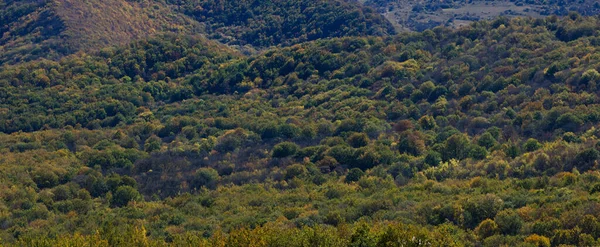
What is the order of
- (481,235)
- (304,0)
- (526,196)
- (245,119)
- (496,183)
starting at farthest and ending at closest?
(304,0) < (245,119) < (496,183) < (526,196) < (481,235)

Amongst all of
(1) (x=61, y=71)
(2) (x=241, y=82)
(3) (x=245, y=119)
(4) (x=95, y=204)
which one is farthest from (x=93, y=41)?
(4) (x=95, y=204)

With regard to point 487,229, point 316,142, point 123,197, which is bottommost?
point 316,142

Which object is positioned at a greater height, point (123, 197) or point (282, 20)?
point (123, 197)

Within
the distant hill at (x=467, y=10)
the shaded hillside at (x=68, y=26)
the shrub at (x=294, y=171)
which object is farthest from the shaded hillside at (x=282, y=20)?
the shrub at (x=294, y=171)

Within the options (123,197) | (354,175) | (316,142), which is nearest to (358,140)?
(316,142)

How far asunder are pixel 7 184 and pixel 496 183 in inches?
1112

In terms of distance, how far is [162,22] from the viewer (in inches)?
4331

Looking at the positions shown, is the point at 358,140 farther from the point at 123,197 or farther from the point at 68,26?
the point at 68,26

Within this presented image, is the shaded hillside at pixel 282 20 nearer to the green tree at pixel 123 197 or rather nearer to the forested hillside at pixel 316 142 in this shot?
the forested hillside at pixel 316 142

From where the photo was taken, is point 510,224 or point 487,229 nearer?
point 510,224

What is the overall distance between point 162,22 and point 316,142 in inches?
2569

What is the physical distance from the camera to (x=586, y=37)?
63.6 meters

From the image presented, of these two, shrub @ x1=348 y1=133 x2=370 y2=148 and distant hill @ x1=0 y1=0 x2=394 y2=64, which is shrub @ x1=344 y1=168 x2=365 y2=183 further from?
distant hill @ x1=0 y1=0 x2=394 y2=64

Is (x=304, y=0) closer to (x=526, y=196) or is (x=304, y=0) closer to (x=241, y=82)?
(x=241, y=82)
